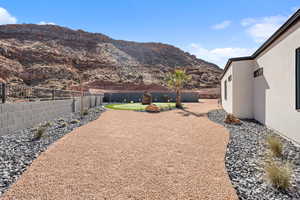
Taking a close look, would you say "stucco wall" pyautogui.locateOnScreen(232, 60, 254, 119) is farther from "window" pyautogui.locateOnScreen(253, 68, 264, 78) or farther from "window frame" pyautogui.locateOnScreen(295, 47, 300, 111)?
"window frame" pyautogui.locateOnScreen(295, 47, 300, 111)

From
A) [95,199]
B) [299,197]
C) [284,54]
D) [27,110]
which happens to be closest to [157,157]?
[95,199]

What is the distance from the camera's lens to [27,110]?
8039mm

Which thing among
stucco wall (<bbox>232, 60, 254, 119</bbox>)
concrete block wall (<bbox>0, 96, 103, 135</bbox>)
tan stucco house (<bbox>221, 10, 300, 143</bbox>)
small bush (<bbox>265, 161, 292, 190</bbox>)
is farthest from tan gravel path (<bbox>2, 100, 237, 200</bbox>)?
stucco wall (<bbox>232, 60, 254, 119</bbox>)

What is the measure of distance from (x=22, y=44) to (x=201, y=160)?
193ft

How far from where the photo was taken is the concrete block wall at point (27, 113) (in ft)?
21.8

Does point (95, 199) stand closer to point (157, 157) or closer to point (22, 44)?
point (157, 157)

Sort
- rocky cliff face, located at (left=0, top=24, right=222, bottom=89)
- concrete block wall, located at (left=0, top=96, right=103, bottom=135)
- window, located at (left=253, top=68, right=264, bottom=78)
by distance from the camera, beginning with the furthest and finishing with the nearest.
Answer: rocky cliff face, located at (left=0, top=24, right=222, bottom=89), window, located at (left=253, top=68, right=264, bottom=78), concrete block wall, located at (left=0, top=96, right=103, bottom=135)

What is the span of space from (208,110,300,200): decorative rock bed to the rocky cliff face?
117ft

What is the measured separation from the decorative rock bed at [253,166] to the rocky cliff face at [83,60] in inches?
1398

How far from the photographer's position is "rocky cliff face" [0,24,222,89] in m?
37.5

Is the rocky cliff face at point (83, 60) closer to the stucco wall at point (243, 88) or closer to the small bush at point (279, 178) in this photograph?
the stucco wall at point (243, 88)

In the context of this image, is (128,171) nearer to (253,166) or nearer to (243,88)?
(253,166)

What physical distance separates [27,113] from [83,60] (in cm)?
4315

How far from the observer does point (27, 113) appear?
26.4 feet
